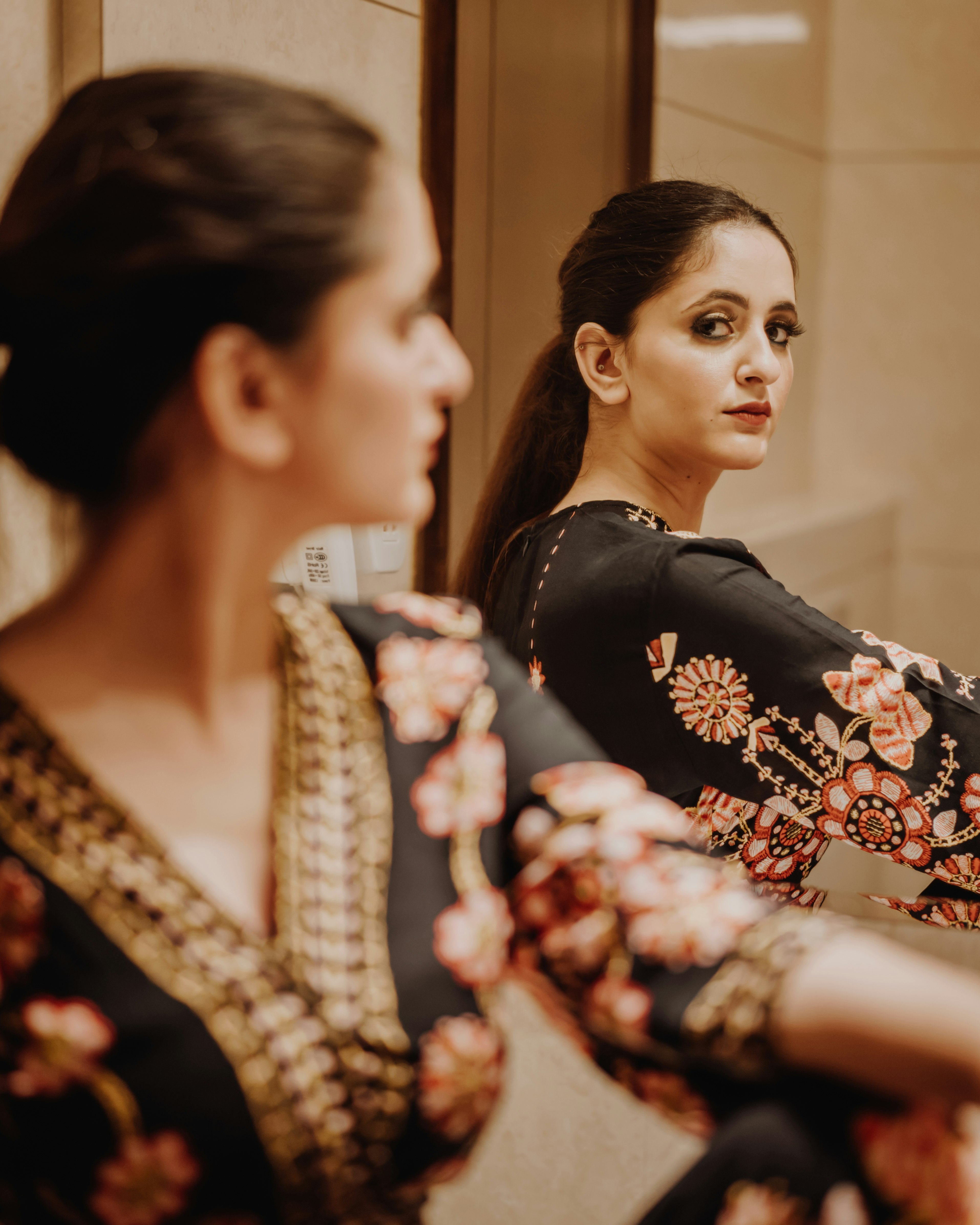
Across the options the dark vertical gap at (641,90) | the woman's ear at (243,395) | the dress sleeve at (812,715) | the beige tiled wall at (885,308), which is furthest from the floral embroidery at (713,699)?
the beige tiled wall at (885,308)

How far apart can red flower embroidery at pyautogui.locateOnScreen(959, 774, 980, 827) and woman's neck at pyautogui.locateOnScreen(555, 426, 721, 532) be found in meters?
0.31

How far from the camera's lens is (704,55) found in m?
1.80

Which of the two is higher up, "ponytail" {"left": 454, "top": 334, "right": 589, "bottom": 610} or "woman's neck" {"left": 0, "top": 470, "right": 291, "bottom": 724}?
"woman's neck" {"left": 0, "top": 470, "right": 291, "bottom": 724}

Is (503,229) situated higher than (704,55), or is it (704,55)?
(704,55)

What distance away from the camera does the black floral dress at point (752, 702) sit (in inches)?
34.1

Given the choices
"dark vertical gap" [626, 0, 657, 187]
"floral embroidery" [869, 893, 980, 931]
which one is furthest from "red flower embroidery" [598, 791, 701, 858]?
"dark vertical gap" [626, 0, 657, 187]

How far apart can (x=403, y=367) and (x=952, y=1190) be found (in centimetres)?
38

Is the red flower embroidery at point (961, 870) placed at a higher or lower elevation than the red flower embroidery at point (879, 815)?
lower

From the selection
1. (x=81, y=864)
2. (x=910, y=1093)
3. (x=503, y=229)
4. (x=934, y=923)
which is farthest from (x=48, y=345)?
(x=503, y=229)

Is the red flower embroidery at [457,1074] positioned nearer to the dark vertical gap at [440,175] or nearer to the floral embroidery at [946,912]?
the floral embroidery at [946,912]

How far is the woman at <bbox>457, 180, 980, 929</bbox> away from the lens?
87 cm

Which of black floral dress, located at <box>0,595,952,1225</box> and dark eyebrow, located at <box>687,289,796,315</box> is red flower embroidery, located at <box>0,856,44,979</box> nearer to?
black floral dress, located at <box>0,595,952,1225</box>

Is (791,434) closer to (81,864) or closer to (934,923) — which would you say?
(934,923)

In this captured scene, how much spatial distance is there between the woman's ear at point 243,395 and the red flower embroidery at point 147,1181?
0.26m
